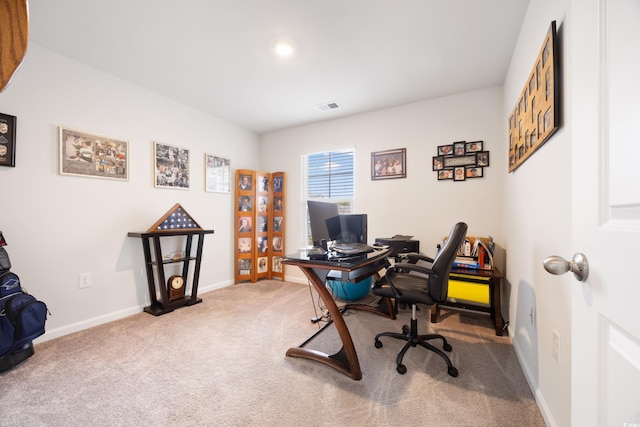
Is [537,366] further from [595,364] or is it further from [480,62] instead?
[480,62]

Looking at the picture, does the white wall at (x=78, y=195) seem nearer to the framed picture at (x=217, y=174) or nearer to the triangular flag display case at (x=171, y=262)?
the triangular flag display case at (x=171, y=262)

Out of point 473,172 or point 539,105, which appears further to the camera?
point 473,172

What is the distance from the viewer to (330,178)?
13.6ft

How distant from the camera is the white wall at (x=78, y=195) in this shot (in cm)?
221

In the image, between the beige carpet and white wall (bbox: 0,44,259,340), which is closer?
the beige carpet

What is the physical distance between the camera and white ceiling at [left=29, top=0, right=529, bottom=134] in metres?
1.88

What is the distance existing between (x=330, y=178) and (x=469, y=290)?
2503mm

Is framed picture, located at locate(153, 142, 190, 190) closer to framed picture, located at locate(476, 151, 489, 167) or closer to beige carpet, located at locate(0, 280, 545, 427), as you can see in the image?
beige carpet, located at locate(0, 280, 545, 427)

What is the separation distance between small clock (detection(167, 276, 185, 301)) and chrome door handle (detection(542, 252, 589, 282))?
3.50 metres

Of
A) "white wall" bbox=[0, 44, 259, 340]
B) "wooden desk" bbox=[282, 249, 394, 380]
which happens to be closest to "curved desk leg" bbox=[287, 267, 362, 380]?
"wooden desk" bbox=[282, 249, 394, 380]

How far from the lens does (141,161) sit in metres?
3.03

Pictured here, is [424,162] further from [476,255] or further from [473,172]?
[476,255]

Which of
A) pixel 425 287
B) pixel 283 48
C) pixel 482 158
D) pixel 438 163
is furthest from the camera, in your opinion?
pixel 438 163

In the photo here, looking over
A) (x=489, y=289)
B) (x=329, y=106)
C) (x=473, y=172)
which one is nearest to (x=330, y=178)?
(x=329, y=106)
